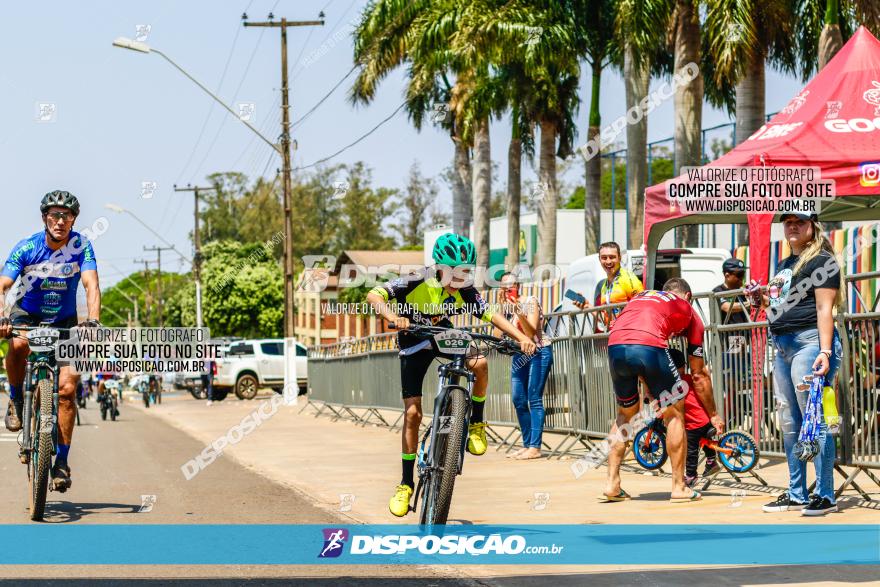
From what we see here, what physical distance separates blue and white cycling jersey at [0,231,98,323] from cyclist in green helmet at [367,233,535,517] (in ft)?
8.24

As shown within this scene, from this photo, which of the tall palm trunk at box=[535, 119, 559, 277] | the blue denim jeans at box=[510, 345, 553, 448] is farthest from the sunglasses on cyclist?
the tall palm trunk at box=[535, 119, 559, 277]

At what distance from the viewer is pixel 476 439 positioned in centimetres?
776

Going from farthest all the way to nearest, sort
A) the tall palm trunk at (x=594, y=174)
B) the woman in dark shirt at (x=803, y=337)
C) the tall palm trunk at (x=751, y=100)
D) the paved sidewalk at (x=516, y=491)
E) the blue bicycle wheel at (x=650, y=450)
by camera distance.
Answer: the tall palm trunk at (x=594, y=174)
the tall palm trunk at (x=751, y=100)
the blue bicycle wheel at (x=650, y=450)
the paved sidewalk at (x=516, y=491)
the woman in dark shirt at (x=803, y=337)

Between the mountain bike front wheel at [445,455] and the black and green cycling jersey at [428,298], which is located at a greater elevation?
the black and green cycling jersey at [428,298]

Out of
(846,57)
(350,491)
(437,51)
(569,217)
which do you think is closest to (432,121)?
(437,51)

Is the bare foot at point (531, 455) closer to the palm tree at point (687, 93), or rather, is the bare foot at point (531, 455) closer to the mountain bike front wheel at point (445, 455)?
the mountain bike front wheel at point (445, 455)

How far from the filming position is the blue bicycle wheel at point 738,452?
1016cm

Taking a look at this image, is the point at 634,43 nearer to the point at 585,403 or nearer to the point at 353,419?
the point at 353,419

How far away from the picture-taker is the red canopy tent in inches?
466

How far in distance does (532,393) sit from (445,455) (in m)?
6.47

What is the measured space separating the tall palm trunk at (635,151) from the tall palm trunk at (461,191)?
462 inches

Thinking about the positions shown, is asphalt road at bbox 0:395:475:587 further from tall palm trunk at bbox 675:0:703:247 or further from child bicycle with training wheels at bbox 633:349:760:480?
tall palm trunk at bbox 675:0:703:247

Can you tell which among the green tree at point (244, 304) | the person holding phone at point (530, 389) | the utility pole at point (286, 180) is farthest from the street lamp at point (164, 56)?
the green tree at point (244, 304)

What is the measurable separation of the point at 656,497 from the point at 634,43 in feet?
50.1
